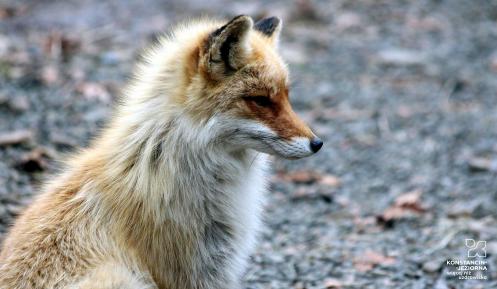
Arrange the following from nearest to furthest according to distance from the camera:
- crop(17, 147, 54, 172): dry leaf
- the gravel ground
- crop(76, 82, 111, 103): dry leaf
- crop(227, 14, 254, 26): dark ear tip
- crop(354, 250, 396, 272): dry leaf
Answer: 1. crop(227, 14, 254, 26): dark ear tip
2. crop(354, 250, 396, 272): dry leaf
3. the gravel ground
4. crop(17, 147, 54, 172): dry leaf
5. crop(76, 82, 111, 103): dry leaf

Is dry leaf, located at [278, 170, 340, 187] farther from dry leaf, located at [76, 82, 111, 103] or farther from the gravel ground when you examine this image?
dry leaf, located at [76, 82, 111, 103]

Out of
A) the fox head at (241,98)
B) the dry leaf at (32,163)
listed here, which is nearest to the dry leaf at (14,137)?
the dry leaf at (32,163)

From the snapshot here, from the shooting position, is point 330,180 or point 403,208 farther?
point 330,180

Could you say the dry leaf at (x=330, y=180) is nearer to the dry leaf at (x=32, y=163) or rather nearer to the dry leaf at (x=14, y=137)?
the dry leaf at (x=32, y=163)

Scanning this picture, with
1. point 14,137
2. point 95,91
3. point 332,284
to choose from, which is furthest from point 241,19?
point 95,91

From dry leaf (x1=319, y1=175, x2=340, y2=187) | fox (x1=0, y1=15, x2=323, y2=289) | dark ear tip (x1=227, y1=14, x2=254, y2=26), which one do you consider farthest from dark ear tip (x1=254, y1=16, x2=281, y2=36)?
dry leaf (x1=319, y1=175, x2=340, y2=187)

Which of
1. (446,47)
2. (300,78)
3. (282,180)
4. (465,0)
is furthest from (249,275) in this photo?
(465,0)

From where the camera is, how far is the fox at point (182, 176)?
4.68m

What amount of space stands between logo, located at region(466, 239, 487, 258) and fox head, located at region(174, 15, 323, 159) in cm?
232

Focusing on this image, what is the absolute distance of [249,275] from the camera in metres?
5.94

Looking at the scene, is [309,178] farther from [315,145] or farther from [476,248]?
[315,145]

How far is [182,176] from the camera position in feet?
15.6

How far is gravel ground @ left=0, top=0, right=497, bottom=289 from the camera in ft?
21.3

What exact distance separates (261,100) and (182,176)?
73 centimetres
